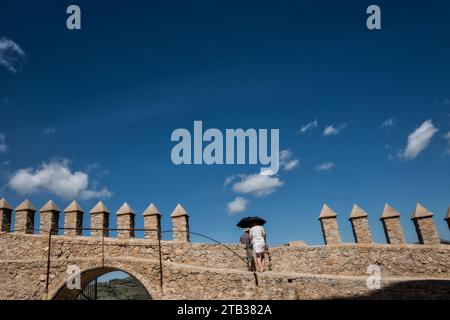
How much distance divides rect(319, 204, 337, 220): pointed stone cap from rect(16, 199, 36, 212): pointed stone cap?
482 inches

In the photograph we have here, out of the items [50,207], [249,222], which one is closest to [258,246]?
[249,222]

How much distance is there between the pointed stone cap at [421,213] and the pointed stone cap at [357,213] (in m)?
2.06

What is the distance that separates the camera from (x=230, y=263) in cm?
1282

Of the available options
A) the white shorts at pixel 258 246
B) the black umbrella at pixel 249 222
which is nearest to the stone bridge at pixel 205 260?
the white shorts at pixel 258 246

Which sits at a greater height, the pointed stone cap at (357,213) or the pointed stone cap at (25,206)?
the pointed stone cap at (25,206)

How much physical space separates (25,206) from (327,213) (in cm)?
1269

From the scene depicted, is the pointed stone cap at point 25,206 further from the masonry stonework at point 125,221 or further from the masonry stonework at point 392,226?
the masonry stonework at point 392,226

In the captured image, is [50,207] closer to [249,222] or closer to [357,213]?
[249,222]

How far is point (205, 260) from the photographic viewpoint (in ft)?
41.7

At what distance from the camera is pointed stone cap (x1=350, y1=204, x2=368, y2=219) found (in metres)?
13.4

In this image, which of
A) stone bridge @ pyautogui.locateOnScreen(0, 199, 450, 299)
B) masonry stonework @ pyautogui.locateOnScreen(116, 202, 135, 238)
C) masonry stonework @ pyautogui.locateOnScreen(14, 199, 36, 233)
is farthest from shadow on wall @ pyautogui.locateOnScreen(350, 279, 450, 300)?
masonry stonework @ pyautogui.locateOnScreen(14, 199, 36, 233)

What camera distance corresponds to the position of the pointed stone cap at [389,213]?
13.4 m
